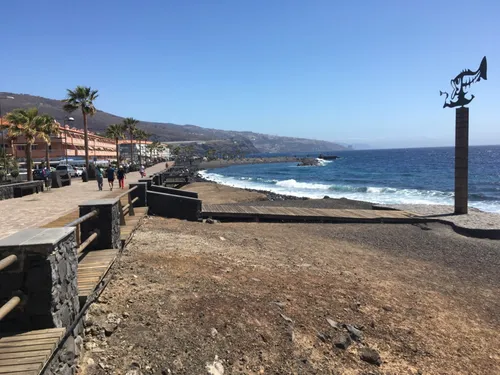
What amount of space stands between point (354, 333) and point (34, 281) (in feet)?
14.5

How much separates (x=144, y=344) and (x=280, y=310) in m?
2.31

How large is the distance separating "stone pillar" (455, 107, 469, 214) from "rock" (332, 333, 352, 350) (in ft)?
53.0

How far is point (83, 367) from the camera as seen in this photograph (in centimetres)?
379

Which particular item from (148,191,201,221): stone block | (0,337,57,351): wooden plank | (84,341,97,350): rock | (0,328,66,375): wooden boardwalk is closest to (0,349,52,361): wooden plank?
(0,328,66,375): wooden boardwalk

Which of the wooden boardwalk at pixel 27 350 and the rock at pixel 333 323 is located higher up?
the wooden boardwalk at pixel 27 350

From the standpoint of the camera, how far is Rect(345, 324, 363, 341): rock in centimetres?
568

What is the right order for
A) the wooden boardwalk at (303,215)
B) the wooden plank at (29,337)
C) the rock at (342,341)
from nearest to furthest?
the wooden plank at (29,337) < the rock at (342,341) < the wooden boardwalk at (303,215)

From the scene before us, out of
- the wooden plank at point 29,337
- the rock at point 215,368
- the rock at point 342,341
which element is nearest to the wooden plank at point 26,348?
the wooden plank at point 29,337

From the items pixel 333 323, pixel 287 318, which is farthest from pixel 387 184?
pixel 287 318

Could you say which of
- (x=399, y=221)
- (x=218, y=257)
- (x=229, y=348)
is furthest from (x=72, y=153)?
(x=229, y=348)

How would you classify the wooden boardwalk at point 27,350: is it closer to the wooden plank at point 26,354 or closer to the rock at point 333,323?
the wooden plank at point 26,354

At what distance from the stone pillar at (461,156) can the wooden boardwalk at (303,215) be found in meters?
3.08

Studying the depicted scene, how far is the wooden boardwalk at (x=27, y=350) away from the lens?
9.63 ft

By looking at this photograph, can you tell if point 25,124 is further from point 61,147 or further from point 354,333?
point 61,147
